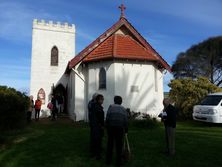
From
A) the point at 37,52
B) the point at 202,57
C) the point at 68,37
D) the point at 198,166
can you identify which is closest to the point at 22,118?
the point at 198,166

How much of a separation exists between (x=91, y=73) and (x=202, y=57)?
31326mm

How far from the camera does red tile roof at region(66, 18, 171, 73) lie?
11508mm

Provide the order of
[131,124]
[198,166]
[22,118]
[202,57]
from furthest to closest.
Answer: [202,57]
[131,124]
[22,118]
[198,166]

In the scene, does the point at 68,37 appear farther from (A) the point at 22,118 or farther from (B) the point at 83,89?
(A) the point at 22,118

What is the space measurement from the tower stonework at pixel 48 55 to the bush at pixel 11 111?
30.9ft

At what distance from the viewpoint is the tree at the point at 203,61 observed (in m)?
33.5

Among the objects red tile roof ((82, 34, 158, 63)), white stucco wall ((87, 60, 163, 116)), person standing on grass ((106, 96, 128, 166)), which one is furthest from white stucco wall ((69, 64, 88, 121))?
person standing on grass ((106, 96, 128, 166))

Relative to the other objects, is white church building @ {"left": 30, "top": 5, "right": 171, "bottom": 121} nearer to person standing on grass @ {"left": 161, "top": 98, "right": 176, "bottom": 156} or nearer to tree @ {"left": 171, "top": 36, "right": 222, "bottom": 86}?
person standing on grass @ {"left": 161, "top": 98, "right": 176, "bottom": 156}

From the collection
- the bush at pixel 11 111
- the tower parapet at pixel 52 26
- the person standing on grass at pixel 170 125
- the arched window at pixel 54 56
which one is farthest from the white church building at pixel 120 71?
the tower parapet at pixel 52 26

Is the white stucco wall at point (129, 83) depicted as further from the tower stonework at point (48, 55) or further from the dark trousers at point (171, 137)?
the tower stonework at point (48, 55)

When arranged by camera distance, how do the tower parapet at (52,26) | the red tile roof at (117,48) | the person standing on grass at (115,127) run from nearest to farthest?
1. the person standing on grass at (115,127)
2. the red tile roof at (117,48)
3. the tower parapet at (52,26)

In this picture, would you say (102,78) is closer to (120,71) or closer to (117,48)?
(120,71)

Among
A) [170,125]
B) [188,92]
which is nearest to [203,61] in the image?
[188,92]

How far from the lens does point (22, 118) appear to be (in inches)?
344
